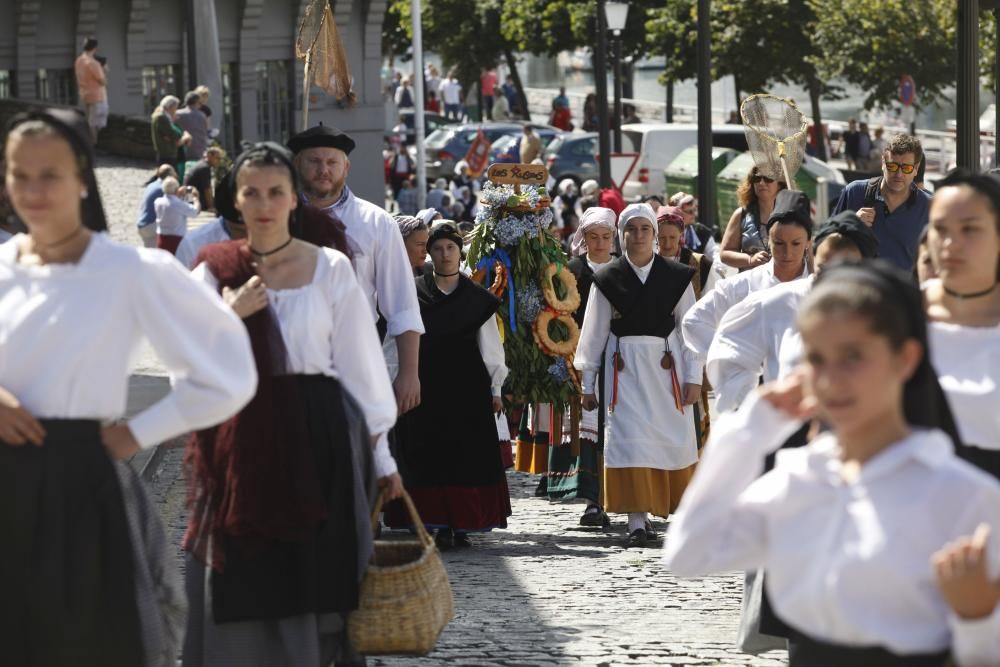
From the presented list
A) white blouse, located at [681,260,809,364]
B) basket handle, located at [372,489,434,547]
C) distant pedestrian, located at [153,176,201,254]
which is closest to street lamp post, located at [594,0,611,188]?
distant pedestrian, located at [153,176,201,254]

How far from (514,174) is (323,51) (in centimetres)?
150

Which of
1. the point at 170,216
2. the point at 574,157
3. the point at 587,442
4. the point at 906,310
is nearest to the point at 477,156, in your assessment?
the point at 574,157

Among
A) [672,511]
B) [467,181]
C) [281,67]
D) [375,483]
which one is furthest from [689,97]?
[375,483]

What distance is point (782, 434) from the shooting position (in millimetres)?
4316

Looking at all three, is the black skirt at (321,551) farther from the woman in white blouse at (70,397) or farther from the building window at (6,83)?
the building window at (6,83)

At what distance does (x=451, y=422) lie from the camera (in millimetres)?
10984

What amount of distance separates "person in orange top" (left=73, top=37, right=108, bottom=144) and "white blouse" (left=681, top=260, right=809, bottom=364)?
23.5 meters

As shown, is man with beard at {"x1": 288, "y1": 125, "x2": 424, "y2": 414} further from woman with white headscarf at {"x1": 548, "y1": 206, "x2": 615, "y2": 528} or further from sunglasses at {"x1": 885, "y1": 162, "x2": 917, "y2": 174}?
woman with white headscarf at {"x1": 548, "y1": 206, "x2": 615, "y2": 528}

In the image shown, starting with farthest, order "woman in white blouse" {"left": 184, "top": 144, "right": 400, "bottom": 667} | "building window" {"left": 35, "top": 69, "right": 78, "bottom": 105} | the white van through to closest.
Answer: "building window" {"left": 35, "top": 69, "right": 78, "bottom": 105}
the white van
"woman in white blouse" {"left": 184, "top": 144, "right": 400, "bottom": 667}

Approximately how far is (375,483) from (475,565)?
3.78 m

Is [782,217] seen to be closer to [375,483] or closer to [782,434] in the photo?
[375,483]

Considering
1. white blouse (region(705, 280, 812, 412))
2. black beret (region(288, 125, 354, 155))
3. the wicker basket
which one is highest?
black beret (region(288, 125, 354, 155))

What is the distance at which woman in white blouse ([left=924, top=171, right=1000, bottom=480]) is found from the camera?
5.26 m

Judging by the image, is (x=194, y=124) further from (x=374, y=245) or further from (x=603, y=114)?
(x=374, y=245)
